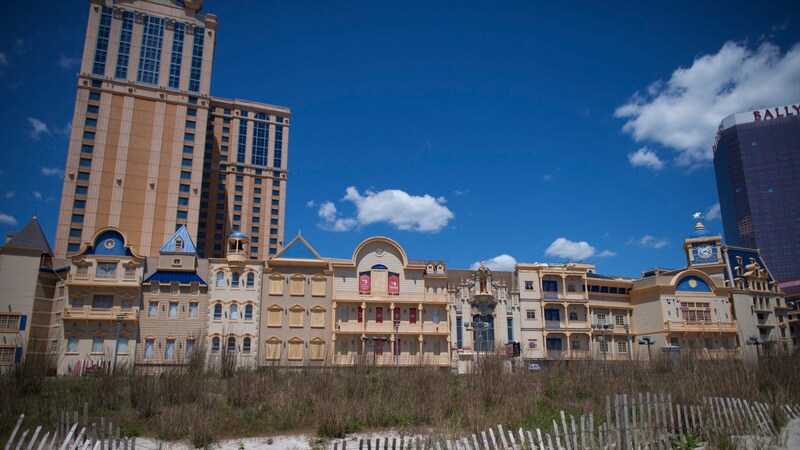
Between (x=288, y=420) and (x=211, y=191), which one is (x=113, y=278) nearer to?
(x=288, y=420)

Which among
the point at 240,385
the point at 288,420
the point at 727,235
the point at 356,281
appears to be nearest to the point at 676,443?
the point at 288,420

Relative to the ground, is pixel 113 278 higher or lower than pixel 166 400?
higher

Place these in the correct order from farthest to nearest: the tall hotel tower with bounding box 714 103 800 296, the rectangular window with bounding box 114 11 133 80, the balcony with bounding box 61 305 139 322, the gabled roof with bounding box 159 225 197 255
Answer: the tall hotel tower with bounding box 714 103 800 296 < the rectangular window with bounding box 114 11 133 80 < the gabled roof with bounding box 159 225 197 255 < the balcony with bounding box 61 305 139 322

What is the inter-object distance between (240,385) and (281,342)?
21.6m

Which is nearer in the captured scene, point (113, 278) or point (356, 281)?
point (113, 278)

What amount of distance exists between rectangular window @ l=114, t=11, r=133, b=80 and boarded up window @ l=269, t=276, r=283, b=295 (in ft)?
156

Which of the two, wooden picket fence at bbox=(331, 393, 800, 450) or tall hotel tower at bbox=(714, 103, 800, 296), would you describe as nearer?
wooden picket fence at bbox=(331, 393, 800, 450)

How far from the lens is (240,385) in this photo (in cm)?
2495

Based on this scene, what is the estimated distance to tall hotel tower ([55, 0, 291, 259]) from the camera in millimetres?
72625

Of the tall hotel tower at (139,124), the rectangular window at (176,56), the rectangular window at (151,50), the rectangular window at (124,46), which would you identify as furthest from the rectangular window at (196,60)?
the rectangular window at (124,46)

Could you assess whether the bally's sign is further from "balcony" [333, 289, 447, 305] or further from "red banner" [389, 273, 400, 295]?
"red banner" [389, 273, 400, 295]

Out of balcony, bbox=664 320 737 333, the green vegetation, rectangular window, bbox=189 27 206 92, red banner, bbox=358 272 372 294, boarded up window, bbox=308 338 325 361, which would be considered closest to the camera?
the green vegetation

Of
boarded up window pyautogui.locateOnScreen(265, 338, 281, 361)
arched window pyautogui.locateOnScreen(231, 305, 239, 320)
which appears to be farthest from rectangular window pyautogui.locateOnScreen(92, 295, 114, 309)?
boarded up window pyautogui.locateOnScreen(265, 338, 281, 361)

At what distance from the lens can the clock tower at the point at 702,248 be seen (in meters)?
62.2
